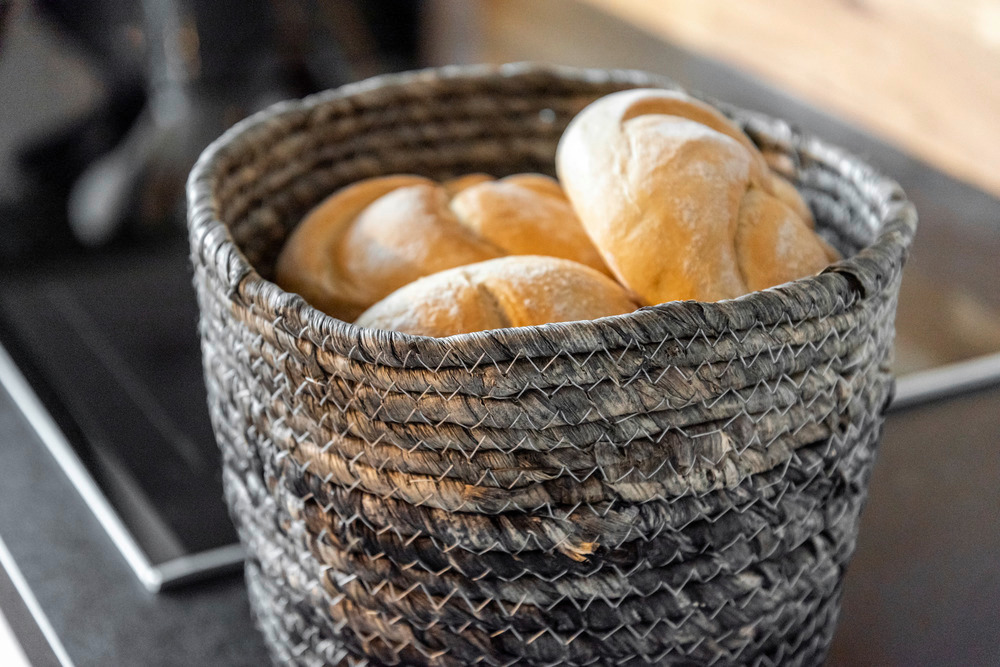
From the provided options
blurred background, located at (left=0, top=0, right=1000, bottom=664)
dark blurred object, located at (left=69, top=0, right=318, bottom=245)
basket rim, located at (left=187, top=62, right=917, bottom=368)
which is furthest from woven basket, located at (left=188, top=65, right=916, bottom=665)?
dark blurred object, located at (left=69, top=0, right=318, bottom=245)

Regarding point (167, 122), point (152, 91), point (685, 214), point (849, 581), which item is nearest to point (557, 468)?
point (685, 214)

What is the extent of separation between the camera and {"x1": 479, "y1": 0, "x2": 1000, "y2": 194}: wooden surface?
702 mm

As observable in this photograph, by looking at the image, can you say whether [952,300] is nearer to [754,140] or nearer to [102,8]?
[754,140]

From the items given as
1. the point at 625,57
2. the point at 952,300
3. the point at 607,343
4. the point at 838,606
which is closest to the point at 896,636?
the point at 838,606

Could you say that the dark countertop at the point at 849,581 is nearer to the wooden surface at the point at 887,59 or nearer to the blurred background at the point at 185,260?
the blurred background at the point at 185,260

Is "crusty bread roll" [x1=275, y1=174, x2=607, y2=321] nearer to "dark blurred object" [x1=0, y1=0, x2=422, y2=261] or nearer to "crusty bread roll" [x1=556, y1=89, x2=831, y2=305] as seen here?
"crusty bread roll" [x1=556, y1=89, x2=831, y2=305]

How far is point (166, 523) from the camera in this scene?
0.65m

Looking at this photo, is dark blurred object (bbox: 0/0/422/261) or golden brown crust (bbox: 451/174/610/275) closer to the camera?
golden brown crust (bbox: 451/174/610/275)

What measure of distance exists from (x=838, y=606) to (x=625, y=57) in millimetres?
969

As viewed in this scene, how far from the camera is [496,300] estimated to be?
414 mm

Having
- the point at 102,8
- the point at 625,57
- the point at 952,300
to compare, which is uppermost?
the point at 102,8

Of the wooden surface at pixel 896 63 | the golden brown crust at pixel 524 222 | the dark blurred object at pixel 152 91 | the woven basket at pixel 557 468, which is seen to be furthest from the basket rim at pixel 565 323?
the dark blurred object at pixel 152 91

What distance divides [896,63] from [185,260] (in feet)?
2.71

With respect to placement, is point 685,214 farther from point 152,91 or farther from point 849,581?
point 152,91
